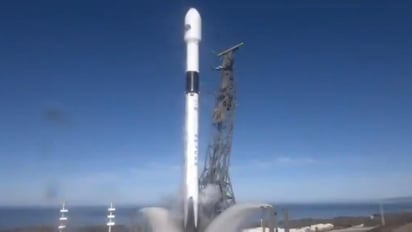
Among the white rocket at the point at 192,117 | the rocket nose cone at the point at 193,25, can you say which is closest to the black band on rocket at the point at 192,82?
the white rocket at the point at 192,117

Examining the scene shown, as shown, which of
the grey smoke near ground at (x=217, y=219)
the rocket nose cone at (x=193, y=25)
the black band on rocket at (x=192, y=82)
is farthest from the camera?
the rocket nose cone at (x=193, y=25)

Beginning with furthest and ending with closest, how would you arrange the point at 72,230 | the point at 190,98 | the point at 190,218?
the point at 72,230, the point at 190,98, the point at 190,218

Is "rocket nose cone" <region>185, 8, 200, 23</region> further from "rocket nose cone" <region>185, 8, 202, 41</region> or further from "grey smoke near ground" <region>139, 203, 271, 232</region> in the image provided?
"grey smoke near ground" <region>139, 203, 271, 232</region>

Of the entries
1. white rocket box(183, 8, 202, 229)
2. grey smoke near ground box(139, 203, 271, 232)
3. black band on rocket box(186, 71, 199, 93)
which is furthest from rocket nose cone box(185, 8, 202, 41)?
grey smoke near ground box(139, 203, 271, 232)

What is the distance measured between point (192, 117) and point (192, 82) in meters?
A: 2.14

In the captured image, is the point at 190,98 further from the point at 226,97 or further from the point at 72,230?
the point at 72,230

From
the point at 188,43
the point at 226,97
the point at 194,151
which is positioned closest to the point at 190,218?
the point at 194,151

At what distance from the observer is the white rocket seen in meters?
26.3

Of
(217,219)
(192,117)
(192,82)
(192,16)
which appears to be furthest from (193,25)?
(217,219)

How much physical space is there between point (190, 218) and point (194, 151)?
394 cm

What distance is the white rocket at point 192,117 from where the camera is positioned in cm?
2631

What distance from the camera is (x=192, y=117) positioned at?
27875 millimetres

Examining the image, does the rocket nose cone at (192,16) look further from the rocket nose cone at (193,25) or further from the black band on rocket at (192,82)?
the black band on rocket at (192,82)

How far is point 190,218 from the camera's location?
25938 mm
